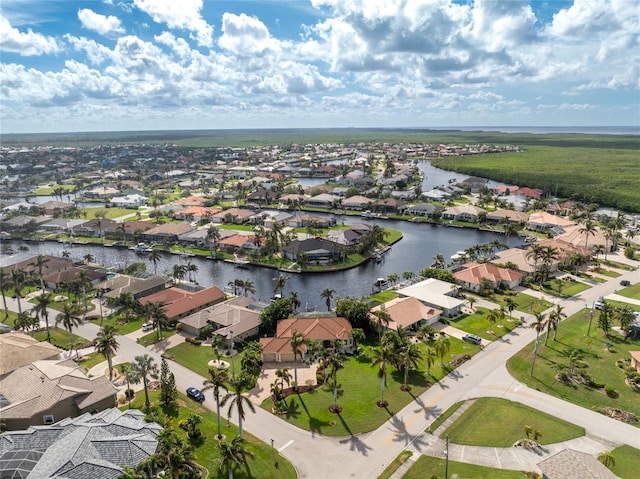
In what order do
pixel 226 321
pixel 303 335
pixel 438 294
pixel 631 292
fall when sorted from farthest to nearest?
1. pixel 631 292
2. pixel 438 294
3. pixel 226 321
4. pixel 303 335

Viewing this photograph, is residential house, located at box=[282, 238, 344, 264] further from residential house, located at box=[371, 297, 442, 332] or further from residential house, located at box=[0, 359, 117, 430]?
residential house, located at box=[0, 359, 117, 430]

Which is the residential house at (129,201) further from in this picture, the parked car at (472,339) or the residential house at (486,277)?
the parked car at (472,339)

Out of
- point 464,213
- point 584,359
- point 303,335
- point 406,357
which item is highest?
point 406,357

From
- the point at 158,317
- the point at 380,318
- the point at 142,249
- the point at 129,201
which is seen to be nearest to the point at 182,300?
the point at 158,317

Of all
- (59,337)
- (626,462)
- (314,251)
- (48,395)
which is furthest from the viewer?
(314,251)

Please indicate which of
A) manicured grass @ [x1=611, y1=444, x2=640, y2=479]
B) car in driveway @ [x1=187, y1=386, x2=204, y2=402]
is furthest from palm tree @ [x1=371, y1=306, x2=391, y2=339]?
manicured grass @ [x1=611, y1=444, x2=640, y2=479]

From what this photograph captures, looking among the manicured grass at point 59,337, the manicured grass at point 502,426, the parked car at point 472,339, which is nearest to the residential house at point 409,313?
the parked car at point 472,339

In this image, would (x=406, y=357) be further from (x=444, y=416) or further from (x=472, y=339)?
(x=472, y=339)
